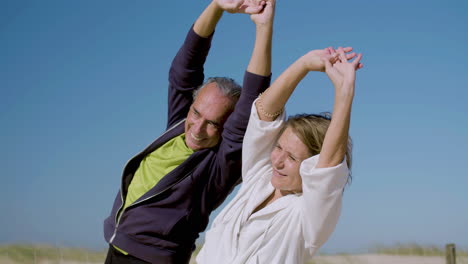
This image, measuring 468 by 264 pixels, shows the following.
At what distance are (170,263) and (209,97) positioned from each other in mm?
849

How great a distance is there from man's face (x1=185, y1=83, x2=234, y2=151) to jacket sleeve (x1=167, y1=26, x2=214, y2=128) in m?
0.24

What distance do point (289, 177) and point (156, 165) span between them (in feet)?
2.82

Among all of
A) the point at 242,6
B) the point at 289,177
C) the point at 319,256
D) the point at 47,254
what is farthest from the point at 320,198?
the point at 319,256

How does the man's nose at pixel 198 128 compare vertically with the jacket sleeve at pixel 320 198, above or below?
above

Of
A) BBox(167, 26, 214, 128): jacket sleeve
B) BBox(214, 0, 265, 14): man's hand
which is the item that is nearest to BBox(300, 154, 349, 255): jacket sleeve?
BBox(214, 0, 265, 14): man's hand

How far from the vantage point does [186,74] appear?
3.15m

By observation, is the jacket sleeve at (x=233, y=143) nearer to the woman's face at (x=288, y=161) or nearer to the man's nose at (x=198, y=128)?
the man's nose at (x=198, y=128)

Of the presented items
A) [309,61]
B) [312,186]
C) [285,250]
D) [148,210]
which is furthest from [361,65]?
[148,210]

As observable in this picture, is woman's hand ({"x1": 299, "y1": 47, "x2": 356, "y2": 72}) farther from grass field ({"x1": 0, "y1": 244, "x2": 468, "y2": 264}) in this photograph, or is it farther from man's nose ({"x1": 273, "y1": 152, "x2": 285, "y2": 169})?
Answer: grass field ({"x1": 0, "y1": 244, "x2": 468, "y2": 264})

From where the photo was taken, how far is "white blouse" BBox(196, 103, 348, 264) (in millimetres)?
2334

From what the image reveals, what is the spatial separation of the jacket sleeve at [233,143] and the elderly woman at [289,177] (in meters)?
0.10

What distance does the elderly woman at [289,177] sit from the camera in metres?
2.30

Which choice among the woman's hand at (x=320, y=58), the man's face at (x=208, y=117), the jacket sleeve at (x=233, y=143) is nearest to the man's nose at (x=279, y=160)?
the jacket sleeve at (x=233, y=143)

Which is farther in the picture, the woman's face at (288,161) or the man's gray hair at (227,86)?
the man's gray hair at (227,86)
